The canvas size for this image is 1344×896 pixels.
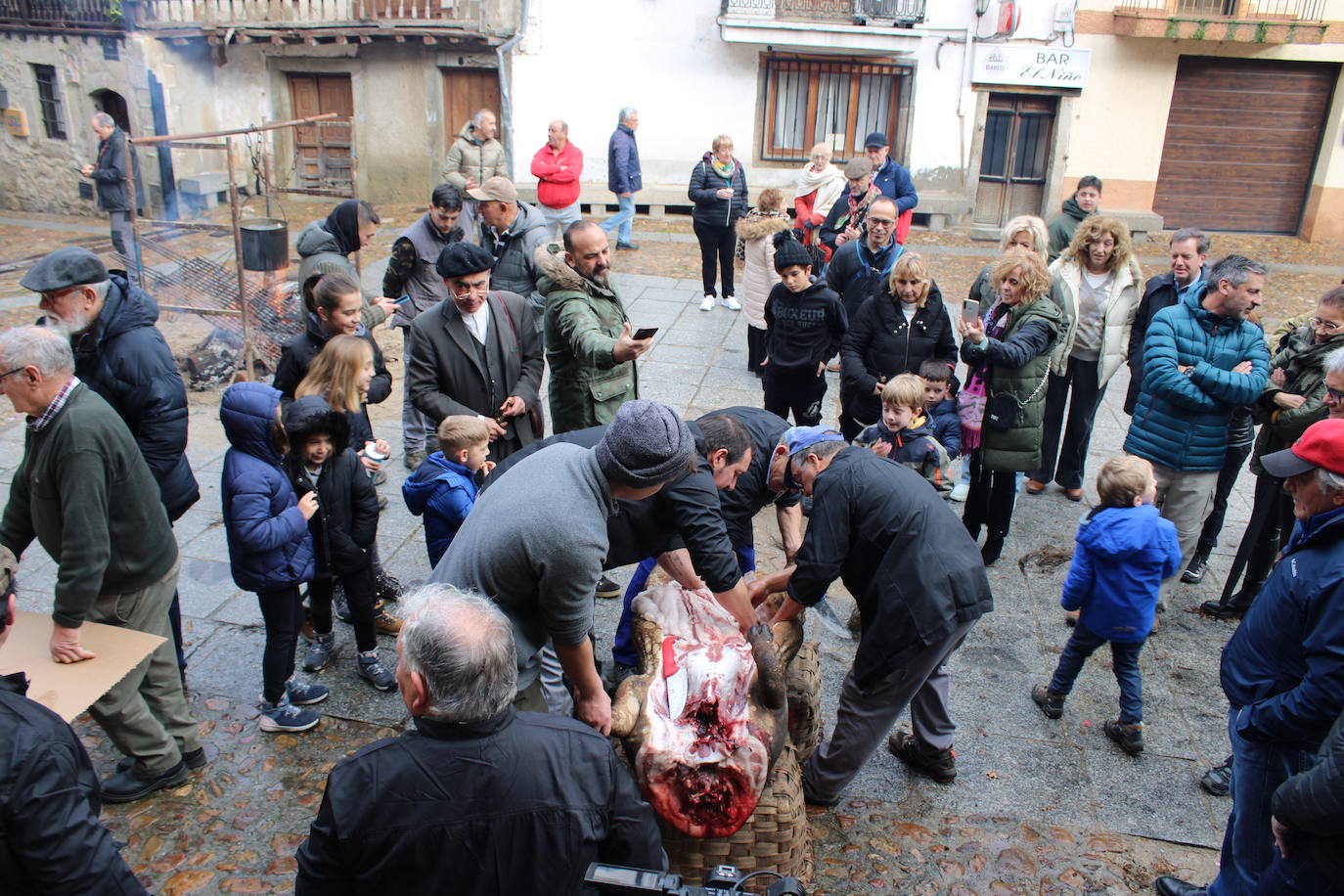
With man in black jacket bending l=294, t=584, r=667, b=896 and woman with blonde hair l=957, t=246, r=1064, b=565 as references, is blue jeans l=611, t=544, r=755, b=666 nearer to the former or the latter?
woman with blonde hair l=957, t=246, r=1064, b=565

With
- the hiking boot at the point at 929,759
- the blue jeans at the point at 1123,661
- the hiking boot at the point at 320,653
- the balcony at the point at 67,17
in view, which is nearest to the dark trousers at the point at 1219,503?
the blue jeans at the point at 1123,661

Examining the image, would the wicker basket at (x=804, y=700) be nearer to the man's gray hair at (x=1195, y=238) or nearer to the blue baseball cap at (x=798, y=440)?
the blue baseball cap at (x=798, y=440)

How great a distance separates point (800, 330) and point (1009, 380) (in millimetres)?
1369

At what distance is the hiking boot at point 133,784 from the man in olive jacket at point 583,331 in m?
2.41

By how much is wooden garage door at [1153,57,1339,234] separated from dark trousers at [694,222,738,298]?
10.1 metres

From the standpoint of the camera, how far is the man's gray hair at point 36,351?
10.5 ft

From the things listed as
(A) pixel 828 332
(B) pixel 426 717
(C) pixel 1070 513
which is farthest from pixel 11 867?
(C) pixel 1070 513

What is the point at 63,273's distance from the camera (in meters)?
3.89

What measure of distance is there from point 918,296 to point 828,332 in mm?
699

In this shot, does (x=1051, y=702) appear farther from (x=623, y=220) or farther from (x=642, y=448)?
(x=623, y=220)

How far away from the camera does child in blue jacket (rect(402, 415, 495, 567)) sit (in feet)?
13.9

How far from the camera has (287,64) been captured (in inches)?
692

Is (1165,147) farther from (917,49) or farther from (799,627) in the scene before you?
(799,627)

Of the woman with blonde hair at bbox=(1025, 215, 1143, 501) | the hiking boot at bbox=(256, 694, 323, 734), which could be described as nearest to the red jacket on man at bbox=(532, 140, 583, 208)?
the woman with blonde hair at bbox=(1025, 215, 1143, 501)
